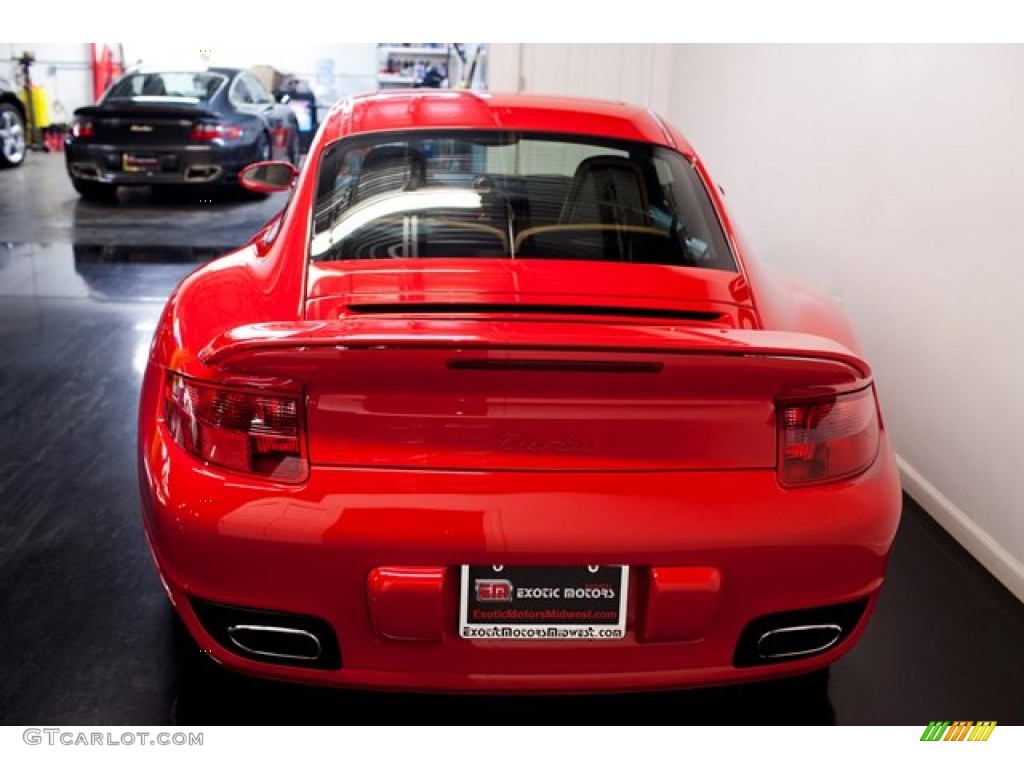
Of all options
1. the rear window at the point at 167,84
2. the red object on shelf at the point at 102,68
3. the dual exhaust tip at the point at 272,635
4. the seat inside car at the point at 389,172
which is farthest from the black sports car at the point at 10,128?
the dual exhaust tip at the point at 272,635

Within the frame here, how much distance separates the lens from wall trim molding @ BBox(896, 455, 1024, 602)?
2531 millimetres

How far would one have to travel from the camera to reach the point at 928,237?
2982 millimetres

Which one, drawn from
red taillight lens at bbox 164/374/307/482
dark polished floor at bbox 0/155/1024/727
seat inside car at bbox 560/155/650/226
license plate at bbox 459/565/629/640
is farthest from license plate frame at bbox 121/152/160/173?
license plate at bbox 459/565/629/640

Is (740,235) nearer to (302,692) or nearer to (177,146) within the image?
(302,692)

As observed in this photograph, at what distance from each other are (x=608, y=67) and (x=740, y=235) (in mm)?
5001

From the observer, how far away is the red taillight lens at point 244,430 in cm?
150

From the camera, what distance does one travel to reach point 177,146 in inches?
333

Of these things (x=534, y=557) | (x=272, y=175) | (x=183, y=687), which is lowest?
(x=183, y=687)

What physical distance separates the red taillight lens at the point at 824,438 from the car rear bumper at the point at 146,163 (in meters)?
7.92

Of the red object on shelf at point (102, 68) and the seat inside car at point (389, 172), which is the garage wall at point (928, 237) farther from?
the red object on shelf at point (102, 68)

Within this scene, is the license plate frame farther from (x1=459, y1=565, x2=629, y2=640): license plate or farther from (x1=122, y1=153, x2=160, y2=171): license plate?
(x1=459, y1=565, x2=629, y2=640): license plate

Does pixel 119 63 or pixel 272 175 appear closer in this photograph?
pixel 272 175
